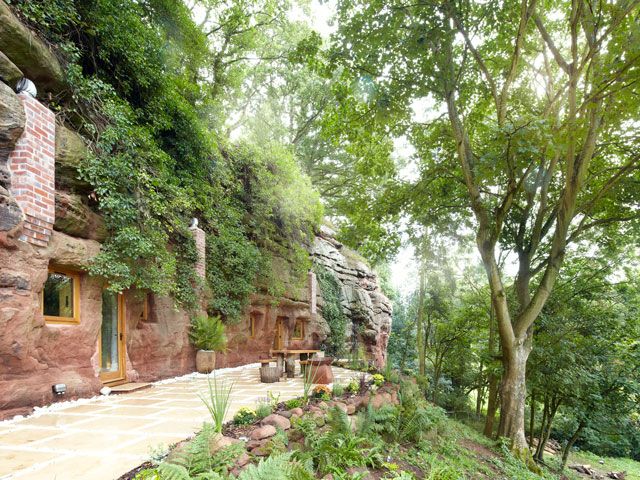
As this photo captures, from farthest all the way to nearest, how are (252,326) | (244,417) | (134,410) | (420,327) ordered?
(420,327) < (252,326) < (134,410) < (244,417)

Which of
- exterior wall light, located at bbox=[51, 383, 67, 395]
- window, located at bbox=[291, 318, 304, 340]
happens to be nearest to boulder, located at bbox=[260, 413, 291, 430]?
exterior wall light, located at bbox=[51, 383, 67, 395]

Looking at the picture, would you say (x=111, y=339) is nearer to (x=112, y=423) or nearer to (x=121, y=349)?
(x=121, y=349)

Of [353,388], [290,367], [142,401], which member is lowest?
[290,367]

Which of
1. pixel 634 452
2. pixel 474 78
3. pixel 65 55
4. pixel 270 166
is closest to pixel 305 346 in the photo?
pixel 270 166

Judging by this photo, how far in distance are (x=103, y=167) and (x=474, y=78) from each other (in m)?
8.24

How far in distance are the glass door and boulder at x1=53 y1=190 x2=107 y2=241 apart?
1.05 meters

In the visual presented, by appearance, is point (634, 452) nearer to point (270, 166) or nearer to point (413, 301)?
point (413, 301)

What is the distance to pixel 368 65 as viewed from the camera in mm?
7637

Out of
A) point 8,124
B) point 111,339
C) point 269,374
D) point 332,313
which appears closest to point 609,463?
point 332,313

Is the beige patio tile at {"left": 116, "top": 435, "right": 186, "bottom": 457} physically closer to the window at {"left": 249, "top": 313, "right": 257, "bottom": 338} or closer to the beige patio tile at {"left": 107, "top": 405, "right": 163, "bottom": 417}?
the beige patio tile at {"left": 107, "top": 405, "right": 163, "bottom": 417}

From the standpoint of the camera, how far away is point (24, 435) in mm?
3373

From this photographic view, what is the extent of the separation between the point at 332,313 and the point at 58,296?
39.1 ft

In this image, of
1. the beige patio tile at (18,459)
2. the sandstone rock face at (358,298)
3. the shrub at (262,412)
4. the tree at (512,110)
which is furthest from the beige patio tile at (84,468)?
the sandstone rock face at (358,298)

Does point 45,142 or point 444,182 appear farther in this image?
point 444,182
